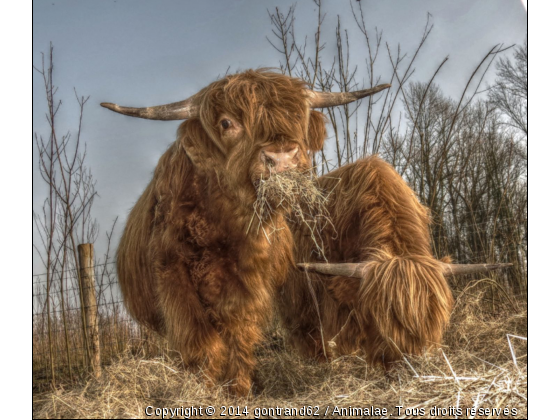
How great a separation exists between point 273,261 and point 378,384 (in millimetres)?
937

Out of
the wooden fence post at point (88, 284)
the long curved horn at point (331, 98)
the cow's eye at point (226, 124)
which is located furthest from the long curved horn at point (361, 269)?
the wooden fence post at point (88, 284)

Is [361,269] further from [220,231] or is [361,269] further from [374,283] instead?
[220,231]

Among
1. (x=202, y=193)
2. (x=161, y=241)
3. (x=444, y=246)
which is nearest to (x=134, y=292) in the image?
(x=161, y=241)

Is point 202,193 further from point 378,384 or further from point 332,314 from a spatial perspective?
point 378,384

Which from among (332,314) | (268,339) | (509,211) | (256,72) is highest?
(256,72)

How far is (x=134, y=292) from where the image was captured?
348 cm

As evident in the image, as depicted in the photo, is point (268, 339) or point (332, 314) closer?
point (332, 314)

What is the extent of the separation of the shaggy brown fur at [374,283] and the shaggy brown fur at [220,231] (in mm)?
561

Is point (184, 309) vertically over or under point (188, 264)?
under

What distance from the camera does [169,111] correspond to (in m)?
3.09

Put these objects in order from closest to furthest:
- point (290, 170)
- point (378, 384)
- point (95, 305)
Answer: point (290, 170) < point (378, 384) < point (95, 305)

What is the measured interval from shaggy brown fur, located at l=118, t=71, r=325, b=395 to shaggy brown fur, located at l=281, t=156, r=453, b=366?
0.56m

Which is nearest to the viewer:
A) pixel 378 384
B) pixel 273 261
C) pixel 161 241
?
pixel 378 384

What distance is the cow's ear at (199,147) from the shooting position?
10.0ft
